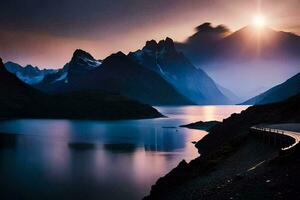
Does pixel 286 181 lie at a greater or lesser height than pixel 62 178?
greater

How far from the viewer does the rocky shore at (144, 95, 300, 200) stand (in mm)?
24047

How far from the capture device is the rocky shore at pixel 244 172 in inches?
947

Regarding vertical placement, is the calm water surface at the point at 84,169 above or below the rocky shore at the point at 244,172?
below

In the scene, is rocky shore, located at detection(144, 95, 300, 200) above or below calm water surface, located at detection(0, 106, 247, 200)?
above

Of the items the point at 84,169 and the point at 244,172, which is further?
the point at 84,169

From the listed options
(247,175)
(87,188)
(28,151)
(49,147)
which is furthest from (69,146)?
(247,175)

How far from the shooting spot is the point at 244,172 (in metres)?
31.3

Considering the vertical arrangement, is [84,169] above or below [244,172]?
below

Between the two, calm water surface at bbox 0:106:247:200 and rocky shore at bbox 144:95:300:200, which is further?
calm water surface at bbox 0:106:247:200

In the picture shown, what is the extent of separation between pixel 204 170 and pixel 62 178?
104ft

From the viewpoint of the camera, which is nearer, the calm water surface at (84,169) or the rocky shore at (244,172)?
the rocky shore at (244,172)

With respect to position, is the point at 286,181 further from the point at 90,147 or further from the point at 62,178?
the point at 90,147

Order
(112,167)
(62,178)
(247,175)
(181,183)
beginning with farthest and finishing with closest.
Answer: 1. (112,167)
2. (62,178)
3. (181,183)
4. (247,175)

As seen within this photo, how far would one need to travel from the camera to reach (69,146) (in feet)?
401
